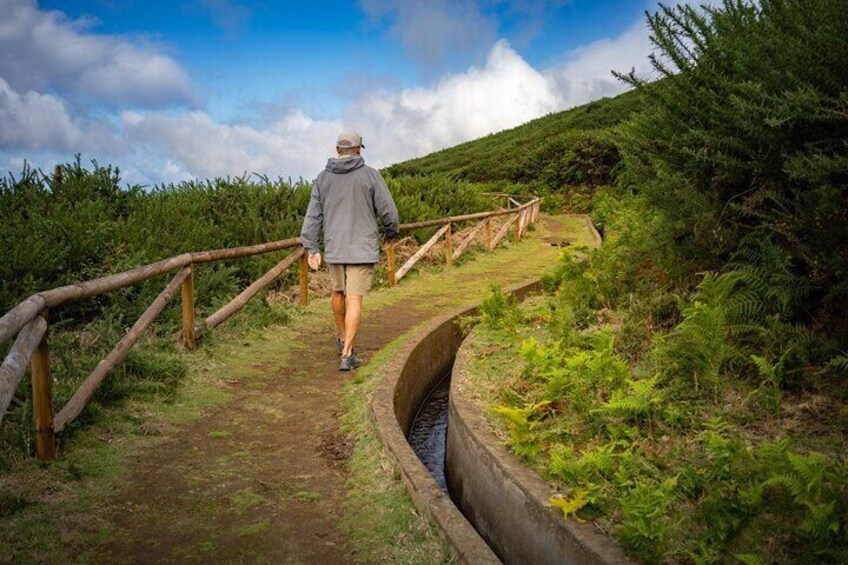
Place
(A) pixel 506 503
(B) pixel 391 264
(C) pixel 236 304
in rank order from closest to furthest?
(A) pixel 506 503
(C) pixel 236 304
(B) pixel 391 264

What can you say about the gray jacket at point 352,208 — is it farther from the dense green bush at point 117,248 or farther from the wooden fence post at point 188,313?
the dense green bush at point 117,248

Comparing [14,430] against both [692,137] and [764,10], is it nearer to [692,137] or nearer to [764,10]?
[692,137]

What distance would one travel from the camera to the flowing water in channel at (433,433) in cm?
538

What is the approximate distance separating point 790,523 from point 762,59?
10.1 feet

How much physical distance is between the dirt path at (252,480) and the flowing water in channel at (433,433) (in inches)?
30.7

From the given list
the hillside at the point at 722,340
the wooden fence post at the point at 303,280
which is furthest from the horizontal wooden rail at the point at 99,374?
the wooden fence post at the point at 303,280

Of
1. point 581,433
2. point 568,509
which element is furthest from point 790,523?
point 581,433

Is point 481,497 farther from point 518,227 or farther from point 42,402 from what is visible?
point 518,227

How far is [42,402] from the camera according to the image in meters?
3.80

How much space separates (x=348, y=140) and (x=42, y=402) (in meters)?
3.23

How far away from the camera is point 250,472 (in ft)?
13.5

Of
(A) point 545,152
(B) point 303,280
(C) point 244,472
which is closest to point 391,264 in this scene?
(B) point 303,280

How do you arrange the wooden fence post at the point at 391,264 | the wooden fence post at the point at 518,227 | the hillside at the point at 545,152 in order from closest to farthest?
the wooden fence post at the point at 391,264 → the wooden fence post at the point at 518,227 → the hillside at the point at 545,152

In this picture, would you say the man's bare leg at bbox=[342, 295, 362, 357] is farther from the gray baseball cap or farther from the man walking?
the gray baseball cap
